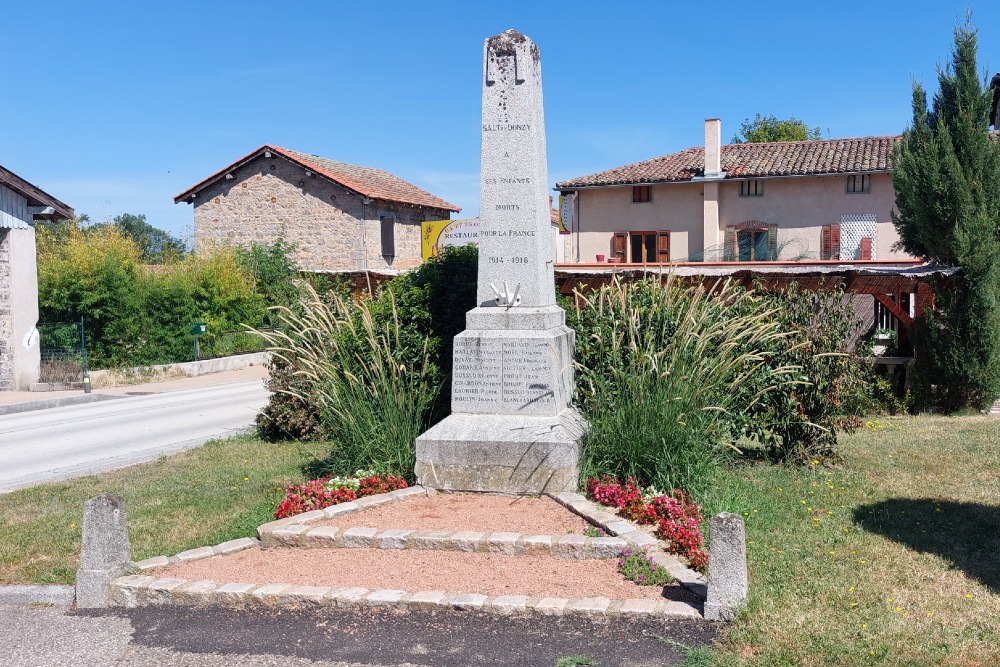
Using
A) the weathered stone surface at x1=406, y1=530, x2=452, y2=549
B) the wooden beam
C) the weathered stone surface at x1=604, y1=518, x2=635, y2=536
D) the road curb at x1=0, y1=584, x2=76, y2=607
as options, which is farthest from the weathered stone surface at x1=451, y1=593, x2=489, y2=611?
the wooden beam

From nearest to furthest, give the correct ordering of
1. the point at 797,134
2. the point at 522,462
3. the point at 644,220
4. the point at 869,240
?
1. the point at 522,462
2. the point at 869,240
3. the point at 644,220
4. the point at 797,134

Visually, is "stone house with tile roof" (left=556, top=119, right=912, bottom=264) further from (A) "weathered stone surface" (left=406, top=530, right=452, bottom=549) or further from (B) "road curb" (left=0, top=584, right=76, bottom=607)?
(B) "road curb" (left=0, top=584, right=76, bottom=607)

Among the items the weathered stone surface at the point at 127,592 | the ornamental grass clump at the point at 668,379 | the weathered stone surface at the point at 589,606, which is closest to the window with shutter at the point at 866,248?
the ornamental grass clump at the point at 668,379

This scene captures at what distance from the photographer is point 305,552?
650 cm

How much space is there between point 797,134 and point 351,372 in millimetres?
49788

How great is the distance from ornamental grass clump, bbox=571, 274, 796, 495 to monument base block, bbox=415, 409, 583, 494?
0.94ft

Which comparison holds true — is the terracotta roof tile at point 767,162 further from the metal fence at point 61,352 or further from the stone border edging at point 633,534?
the stone border edging at point 633,534

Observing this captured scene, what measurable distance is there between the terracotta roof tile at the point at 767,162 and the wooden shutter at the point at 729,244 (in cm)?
224

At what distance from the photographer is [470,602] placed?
532 cm

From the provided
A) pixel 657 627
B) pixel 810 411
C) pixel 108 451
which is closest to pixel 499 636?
pixel 657 627

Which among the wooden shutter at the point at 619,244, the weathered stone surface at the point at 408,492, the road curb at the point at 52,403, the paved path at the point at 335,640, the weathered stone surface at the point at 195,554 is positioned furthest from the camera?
the wooden shutter at the point at 619,244

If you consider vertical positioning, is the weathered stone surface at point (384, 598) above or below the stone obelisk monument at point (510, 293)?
below

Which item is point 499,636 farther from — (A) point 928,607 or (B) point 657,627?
(A) point 928,607

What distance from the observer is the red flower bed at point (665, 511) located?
600 cm
